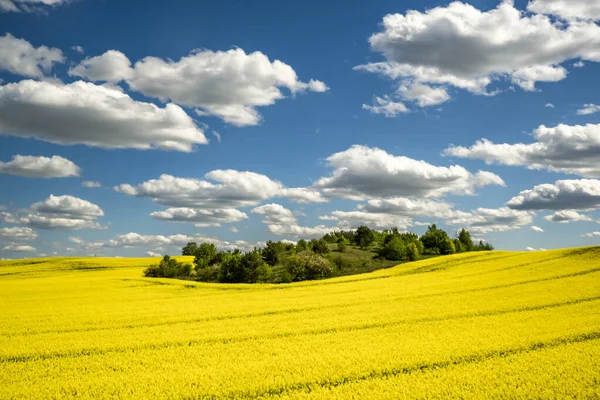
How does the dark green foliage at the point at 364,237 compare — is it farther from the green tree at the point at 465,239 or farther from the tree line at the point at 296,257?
the green tree at the point at 465,239

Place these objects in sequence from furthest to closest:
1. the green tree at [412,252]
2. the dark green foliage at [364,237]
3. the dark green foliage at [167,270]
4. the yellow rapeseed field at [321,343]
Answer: the dark green foliage at [364,237] < the green tree at [412,252] < the dark green foliage at [167,270] < the yellow rapeseed field at [321,343]

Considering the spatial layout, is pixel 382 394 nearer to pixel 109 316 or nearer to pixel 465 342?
pixel 465 342

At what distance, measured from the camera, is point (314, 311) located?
22203mm

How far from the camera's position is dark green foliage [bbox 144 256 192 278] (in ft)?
220

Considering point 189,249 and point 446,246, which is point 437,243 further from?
point 189,249

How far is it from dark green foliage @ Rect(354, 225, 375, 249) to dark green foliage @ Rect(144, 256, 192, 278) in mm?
49656

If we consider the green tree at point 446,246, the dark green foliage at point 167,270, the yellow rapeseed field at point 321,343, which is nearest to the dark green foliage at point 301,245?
the dark green foliage at point 167,270

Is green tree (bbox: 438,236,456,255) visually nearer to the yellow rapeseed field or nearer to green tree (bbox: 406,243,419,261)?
green tree (bbox: 406,243,419,261)

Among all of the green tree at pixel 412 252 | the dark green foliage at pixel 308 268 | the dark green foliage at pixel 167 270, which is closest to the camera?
the dark green foliage at pixel 308 268

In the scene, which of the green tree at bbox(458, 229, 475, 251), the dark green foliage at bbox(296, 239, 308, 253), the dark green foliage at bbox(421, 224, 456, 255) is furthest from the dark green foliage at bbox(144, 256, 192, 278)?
the green tree at bbox(458, 229, 475, 251)

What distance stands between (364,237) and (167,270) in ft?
186

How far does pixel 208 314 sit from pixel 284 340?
7.57 m

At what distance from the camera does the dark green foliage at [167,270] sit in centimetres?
6706

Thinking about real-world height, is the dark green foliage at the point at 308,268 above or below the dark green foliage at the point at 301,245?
below
